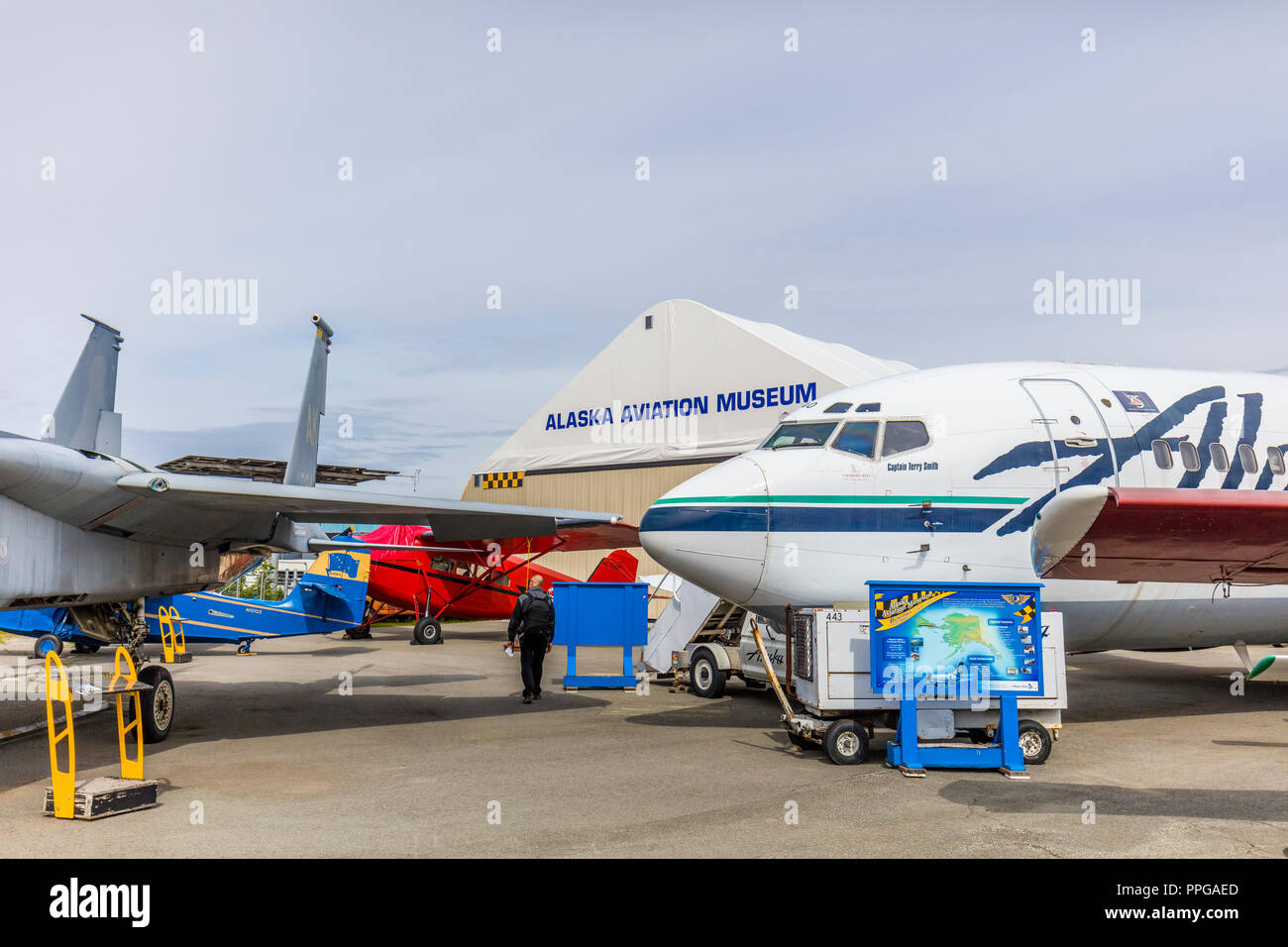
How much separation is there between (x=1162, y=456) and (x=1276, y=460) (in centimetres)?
180

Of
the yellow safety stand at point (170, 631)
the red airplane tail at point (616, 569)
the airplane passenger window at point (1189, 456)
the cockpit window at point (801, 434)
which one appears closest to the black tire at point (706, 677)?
the cockpit window at point (801, 434)

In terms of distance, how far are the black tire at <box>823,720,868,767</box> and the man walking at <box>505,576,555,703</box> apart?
5056 millimetres

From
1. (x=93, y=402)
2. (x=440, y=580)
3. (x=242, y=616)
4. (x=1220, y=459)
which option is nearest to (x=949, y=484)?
(x=1220, y=459)

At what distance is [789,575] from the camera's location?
9.47 metres

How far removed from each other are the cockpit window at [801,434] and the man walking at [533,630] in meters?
4.06

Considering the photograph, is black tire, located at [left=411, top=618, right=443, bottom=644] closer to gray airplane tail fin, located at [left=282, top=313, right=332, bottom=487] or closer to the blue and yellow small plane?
the blue and yellow small plane

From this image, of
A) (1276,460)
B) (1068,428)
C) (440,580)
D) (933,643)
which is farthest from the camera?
(440,580)

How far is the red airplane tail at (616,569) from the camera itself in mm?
20344

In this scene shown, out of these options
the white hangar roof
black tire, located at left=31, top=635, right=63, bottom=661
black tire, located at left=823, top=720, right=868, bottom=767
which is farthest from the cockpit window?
black tire, located at left=31, top=635, right=63, bottom=661

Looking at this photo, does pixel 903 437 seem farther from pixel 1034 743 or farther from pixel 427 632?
pixel 427 632

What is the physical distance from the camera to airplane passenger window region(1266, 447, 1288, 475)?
10.8m

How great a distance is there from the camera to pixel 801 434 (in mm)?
10172
